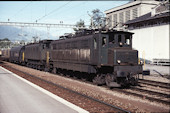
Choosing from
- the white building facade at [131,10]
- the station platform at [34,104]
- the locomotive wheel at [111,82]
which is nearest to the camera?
the station platform at [34,104]

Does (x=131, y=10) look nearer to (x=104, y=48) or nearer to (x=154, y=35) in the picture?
(x=154, y=35)

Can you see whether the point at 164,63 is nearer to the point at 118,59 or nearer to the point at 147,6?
the point at 118,59

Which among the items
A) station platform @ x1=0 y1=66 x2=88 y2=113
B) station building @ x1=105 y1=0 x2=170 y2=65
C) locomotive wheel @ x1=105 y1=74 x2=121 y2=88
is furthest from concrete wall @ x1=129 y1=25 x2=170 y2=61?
station platform @ x1=0 y1=66 x2=88 y2=113

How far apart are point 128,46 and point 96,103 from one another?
6693 millimetres

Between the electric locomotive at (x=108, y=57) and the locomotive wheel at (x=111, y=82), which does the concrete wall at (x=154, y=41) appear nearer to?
the electric locomotive at (x=108, y=57)

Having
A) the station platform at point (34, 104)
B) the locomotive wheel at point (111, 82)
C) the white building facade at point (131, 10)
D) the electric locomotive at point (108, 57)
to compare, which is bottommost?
the station platform at point (34, 104)

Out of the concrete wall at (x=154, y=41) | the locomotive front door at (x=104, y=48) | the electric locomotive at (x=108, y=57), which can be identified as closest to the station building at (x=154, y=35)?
the concrete wall at (x=154, y=41)

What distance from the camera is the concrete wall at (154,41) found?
104 ft

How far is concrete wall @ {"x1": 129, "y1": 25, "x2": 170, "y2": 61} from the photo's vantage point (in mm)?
31812

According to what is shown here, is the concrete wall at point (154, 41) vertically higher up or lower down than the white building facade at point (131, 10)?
lower down

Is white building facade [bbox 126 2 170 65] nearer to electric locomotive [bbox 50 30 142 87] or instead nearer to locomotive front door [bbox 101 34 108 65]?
electric locomotive [bbox 50 30 142 87]

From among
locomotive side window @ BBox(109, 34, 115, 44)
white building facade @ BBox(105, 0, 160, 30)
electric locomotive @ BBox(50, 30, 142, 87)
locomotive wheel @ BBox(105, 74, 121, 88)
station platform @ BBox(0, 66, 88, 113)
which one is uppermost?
white building facade @ BBox(105, 0, 160, 30)

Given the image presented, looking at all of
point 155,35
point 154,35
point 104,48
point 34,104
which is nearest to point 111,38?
point 104,48

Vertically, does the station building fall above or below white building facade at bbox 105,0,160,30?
below
